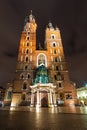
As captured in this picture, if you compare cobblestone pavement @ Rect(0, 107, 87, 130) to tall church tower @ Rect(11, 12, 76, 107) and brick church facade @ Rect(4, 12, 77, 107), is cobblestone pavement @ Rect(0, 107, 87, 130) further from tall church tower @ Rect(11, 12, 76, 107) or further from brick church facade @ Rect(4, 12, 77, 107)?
brick church facade @ Rect(4, 12, 77, 107)

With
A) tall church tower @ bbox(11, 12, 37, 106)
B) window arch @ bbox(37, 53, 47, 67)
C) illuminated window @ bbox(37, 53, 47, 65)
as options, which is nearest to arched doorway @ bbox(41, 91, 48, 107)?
tall church tower @ bbox(11, 12, 37, 106)

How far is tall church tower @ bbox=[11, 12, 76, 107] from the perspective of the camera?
1244 inches

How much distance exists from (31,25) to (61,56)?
20708 millimetres

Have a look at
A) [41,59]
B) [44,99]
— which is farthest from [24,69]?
[44,99]

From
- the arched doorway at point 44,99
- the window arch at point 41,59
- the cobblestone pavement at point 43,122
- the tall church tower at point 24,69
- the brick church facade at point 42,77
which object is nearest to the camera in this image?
the cobblestone pavement at point 43,122

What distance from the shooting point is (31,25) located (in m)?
49.6

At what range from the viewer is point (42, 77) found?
1310 inches

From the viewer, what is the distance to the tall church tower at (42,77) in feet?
104

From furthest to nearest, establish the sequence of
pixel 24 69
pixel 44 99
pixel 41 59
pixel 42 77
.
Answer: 1. pixel 41 59
2. pixel 24 69
3. pixel 42 77
4. pixel 44 99

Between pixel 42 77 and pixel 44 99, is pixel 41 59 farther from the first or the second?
pixel 44 99

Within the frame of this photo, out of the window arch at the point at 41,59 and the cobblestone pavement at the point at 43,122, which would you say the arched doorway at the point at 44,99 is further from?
the cobblestone pavement at the point at 43,122

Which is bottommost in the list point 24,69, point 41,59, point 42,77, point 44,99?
point 44,99

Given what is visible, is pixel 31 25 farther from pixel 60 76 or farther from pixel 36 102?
pixel 36 102

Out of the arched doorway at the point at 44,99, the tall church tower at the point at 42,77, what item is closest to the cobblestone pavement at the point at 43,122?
the tall church tower at the point at 42,77
